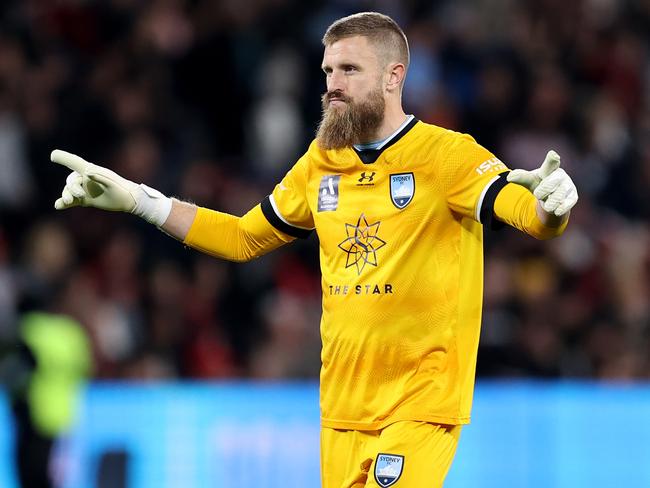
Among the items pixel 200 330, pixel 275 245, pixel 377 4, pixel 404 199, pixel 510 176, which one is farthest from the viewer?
pixel 377 4

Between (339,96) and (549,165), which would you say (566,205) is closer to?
(549,165)

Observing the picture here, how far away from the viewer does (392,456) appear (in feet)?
18.3

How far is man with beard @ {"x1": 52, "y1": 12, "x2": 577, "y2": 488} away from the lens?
18.5 ft

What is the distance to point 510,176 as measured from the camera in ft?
17.4

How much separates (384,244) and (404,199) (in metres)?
0.20

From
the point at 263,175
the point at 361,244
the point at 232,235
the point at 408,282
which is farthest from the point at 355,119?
the point at 263,175

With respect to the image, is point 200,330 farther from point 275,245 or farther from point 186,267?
point 275,245

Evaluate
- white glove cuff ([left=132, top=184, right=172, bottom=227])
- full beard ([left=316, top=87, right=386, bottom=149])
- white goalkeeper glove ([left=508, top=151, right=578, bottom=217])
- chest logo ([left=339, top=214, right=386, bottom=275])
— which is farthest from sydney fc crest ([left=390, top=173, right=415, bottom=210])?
white glove cuff ([left=132, top=184, right=172, bottom=227])

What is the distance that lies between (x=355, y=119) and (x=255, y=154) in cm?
766

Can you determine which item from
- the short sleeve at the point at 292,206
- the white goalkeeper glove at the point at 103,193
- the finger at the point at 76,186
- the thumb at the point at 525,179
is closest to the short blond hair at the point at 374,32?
the short sleeve at the point at 292,206

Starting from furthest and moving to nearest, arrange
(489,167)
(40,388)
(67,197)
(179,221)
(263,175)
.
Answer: (263,175)
(40,388)
(179,221)
(67,197)
(489,167)

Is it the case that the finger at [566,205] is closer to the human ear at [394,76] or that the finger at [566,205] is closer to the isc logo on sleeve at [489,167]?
the isc logo on sleeve at [489,167]

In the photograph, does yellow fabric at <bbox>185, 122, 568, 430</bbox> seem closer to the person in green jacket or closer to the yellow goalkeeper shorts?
the yellow goalkeeper shorts

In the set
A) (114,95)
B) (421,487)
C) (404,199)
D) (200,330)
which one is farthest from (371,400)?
(114,95)
